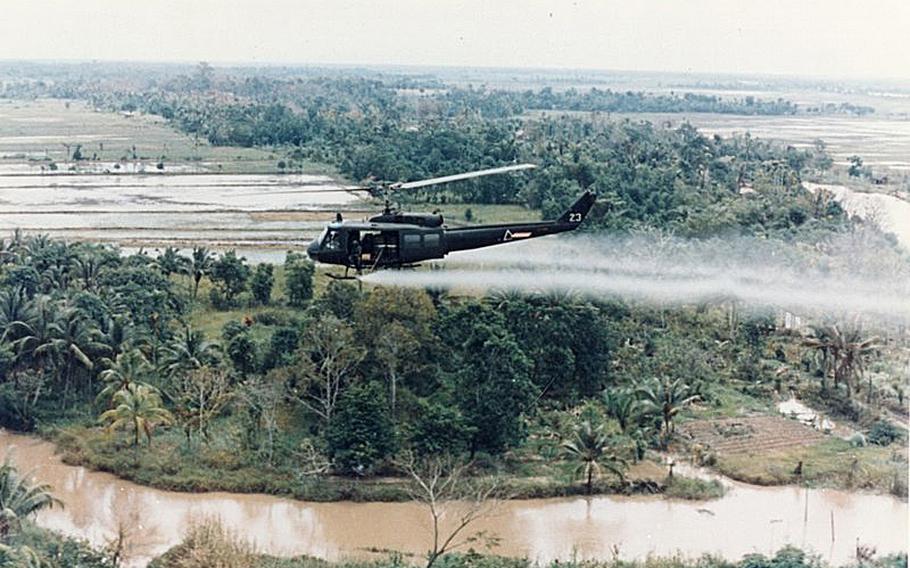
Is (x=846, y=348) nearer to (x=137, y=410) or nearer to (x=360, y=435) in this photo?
(x=360, y=435)

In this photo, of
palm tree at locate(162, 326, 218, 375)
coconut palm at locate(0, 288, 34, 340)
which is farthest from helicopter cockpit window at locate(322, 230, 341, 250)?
coconut palm at locate(0, 288, 34, 340)

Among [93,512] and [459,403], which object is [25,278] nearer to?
[93,512]

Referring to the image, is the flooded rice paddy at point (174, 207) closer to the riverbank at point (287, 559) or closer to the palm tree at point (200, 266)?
the palm tree at point (200, 266)

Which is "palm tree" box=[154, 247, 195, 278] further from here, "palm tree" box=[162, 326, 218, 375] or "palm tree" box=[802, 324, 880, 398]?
"palm tree" box=[802, 324, 880, 398]

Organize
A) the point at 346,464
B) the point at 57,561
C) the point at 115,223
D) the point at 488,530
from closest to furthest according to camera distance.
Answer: the point at 57,561 < the point at 488,530 < the point at 346,464 < the point at 115,223

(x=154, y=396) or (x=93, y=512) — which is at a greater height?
(x=154, y=396)

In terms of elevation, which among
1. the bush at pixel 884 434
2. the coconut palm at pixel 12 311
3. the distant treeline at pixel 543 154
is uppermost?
the distant treeline at pixel 543 154

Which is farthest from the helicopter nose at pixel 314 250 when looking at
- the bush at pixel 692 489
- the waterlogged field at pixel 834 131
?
the waterlogged field at pixel 834 131

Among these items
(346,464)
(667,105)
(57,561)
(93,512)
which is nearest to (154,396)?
(93,512)
